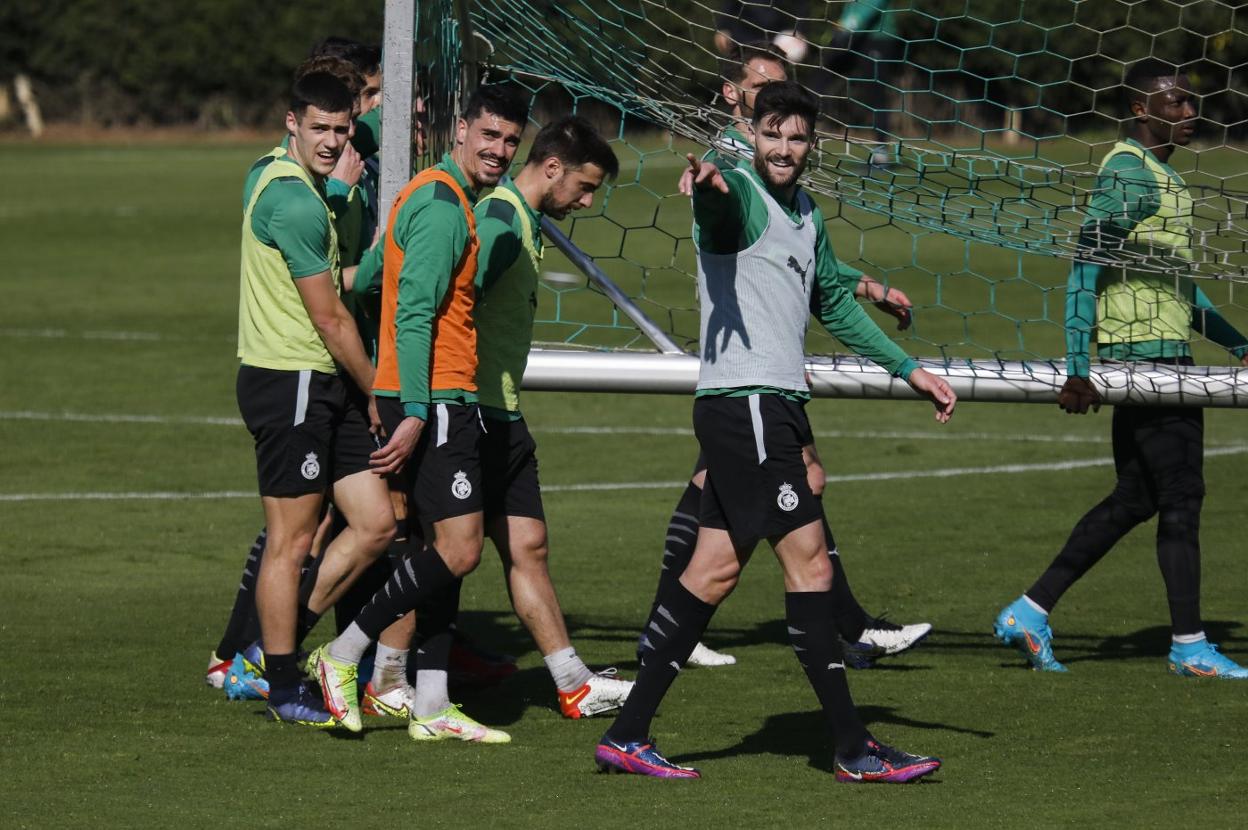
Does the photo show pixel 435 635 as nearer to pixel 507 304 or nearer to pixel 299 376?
pixel 299 376

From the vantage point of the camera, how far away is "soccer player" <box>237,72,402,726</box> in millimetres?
6344

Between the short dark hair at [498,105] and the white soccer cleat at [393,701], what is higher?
the short dark hair at [498,105]

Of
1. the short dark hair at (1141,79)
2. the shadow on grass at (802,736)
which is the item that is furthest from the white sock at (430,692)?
the short dark hair at (1141,79)

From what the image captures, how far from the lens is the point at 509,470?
661 centimetres

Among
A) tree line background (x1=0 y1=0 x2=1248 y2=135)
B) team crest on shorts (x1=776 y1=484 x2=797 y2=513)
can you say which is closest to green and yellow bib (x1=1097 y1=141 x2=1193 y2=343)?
tree line background (x1=0 y1=0 x2=1248 y2=135)

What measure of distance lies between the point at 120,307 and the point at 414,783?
15.3 m

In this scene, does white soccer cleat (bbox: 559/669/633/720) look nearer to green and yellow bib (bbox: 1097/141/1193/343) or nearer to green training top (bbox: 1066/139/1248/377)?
green training top (bbox: 1066/139/1248/377)

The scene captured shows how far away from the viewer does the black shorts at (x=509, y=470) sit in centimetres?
654

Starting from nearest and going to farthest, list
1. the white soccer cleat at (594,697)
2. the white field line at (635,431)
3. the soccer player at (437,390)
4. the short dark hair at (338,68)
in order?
the soccer player at (437,390) < the white soccer cleat at (594,697) < the short dark hair at (338,68) < the white field line at (635,431)

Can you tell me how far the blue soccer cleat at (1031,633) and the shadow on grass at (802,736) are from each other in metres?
0.85

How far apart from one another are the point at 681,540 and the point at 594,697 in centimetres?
94

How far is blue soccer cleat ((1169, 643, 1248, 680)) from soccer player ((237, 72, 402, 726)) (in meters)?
2.97

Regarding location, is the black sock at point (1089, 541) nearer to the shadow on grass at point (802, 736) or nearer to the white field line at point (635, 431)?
the shadow on grass at point (802, 736)

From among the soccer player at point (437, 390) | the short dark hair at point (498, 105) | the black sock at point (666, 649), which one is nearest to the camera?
the black sock at point (666, 649)
